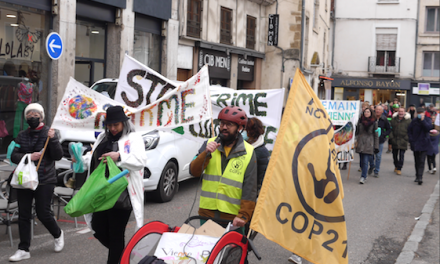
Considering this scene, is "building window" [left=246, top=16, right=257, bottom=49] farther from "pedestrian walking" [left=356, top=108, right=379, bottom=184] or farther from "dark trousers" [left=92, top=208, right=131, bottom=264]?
"dark trousers" [left=92, top=208, right=131, bottom=264]

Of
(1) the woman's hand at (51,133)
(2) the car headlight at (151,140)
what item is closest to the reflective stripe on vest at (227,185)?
(1) the woman's hand at (51,133)

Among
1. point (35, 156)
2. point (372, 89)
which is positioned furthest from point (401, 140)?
point (372, 89)

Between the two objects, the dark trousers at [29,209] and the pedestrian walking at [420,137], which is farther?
the pedestrian walking at [420,137]

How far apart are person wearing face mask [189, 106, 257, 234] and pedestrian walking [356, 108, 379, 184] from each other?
8.13 m

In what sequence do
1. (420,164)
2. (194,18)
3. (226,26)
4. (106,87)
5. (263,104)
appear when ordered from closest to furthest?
(263,104) < (106,87) < (420,164) < (194,18) < (226,26)

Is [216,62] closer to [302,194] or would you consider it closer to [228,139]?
[228,139]

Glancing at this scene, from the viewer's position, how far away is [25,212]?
5.13 m

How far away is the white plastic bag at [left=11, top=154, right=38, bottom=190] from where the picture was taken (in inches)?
196

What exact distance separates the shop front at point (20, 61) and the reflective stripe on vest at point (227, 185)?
8779 mm

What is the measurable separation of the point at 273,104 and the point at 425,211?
3720 millimetres

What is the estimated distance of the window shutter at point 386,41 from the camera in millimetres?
37438

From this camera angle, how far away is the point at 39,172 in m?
5.18

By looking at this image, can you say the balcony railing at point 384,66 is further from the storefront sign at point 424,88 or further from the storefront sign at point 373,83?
the storefront sign at point 424,88

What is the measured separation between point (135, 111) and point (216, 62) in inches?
609
